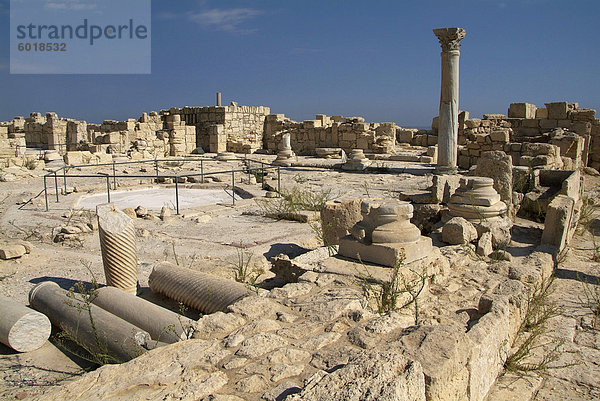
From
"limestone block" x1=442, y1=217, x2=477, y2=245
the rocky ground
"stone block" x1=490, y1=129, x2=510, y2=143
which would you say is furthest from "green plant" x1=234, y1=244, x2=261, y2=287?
"stone block" x1=490, y1=129, x2=510, y2=143

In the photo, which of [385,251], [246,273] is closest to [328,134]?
[246,273]

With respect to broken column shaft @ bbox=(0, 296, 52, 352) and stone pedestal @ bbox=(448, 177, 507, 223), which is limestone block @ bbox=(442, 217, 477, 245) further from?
broken column shaft @ bbox=(0, 296, 52, 352)

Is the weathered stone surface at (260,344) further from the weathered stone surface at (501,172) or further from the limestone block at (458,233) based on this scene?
the weathered stone surface at (501,172)

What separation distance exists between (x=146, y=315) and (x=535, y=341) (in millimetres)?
3652

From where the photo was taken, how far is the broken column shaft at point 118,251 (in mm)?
5555

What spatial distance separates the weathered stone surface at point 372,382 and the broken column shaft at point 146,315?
1.60m

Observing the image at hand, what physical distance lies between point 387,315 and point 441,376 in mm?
939

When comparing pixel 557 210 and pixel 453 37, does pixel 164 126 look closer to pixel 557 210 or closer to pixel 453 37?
pixel 453 37

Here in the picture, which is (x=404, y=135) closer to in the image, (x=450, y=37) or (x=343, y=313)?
(x=450, y=37)

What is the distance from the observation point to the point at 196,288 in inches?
202

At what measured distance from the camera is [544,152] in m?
13.4

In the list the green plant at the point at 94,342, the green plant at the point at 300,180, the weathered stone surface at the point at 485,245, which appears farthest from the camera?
the green plant at the point at 300,180

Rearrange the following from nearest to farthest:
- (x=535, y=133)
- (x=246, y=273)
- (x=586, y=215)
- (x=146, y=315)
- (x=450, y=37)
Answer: (x=146, y=315) < (x=246, y=273) < (x=586, y=215) < (x=450, y=37) < (x=535, y=133)

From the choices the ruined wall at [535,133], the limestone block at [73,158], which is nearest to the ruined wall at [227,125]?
the limestone block at [73,158]
